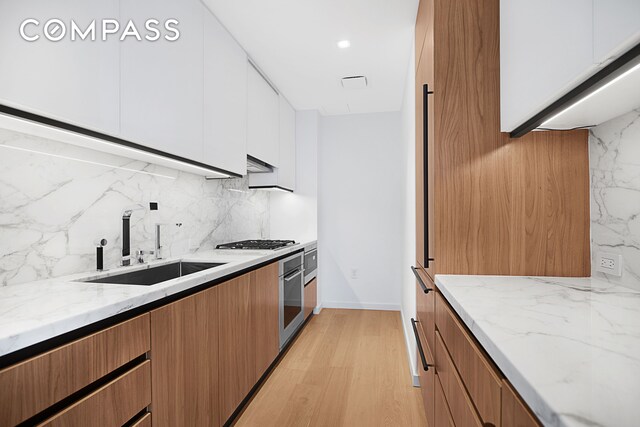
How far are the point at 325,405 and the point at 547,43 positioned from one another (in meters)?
2.19

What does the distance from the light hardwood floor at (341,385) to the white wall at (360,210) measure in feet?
2.89

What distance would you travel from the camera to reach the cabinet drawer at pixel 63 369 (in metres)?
0.76

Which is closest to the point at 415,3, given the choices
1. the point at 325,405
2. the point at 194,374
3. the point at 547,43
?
the point at 547,43

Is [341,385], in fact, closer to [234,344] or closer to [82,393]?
[234,344]

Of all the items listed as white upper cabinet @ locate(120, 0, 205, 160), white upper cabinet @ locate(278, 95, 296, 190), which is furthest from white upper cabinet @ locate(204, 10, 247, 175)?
white upper cabinet @ locate(278, 95, 296, 190)

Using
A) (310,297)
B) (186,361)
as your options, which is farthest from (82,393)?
(310,297)

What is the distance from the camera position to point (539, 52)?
3.58ft

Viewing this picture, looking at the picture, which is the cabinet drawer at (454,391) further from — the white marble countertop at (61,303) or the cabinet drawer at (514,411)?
the white marble countertop at (61,303)

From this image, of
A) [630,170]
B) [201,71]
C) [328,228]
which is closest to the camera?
[630,170]

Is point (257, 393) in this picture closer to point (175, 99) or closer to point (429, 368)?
point (429, 368)

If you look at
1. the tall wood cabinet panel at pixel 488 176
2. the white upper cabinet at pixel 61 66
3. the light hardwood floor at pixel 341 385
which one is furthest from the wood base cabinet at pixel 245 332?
the tall wood cabinet panel at pixel 488 176

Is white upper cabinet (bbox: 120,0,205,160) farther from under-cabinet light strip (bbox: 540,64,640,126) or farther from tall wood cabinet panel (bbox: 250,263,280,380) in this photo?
under-cabinet light strip (bbox: 540,64,640,126)

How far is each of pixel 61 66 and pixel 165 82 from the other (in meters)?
0.55

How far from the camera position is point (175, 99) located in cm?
177
